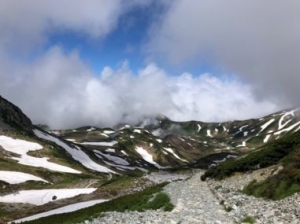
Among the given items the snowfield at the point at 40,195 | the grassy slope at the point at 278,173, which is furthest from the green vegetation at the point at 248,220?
the snowfield at the point at 40,195

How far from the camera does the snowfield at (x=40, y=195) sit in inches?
3655

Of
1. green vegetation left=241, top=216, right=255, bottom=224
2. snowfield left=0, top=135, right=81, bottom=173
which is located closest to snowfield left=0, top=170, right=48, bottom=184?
snowfield left=0, top=135, right=81, bottom=173

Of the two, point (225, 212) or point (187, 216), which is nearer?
point (187, 216)

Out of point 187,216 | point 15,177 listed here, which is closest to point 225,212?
point 187,216

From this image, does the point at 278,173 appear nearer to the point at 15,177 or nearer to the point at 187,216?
the point at 187,216

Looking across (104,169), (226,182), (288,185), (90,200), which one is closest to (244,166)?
(226,182)

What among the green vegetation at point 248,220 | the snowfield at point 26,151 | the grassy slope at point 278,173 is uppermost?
the snowfield at point 26,151

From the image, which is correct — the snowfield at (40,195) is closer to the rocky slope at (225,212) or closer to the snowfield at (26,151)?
the snowfield at (26,151)

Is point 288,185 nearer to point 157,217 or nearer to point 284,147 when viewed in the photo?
point 157,217

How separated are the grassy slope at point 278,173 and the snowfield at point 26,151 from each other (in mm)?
90848

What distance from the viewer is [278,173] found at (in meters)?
49.2

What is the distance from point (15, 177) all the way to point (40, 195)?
30761mm

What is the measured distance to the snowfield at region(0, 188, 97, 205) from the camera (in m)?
92.8

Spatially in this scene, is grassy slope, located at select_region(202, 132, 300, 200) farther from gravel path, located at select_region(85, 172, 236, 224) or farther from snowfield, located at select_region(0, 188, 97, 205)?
snowfield, located at select_region(0, 188, 97, 205)
